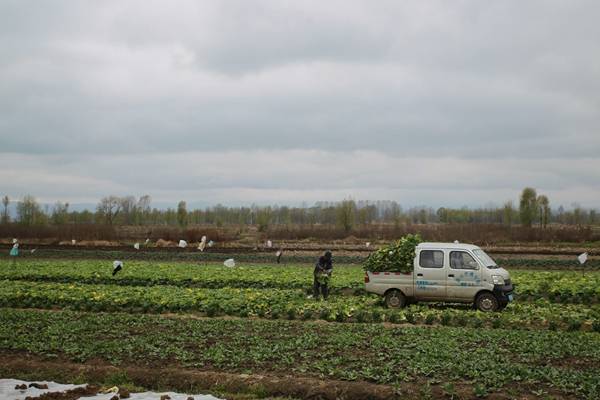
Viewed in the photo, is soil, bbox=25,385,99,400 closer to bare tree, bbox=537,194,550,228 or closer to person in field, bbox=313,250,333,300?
person in field, bbox=313,250,333,300

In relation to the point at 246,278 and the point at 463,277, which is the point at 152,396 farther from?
the point at 246,278

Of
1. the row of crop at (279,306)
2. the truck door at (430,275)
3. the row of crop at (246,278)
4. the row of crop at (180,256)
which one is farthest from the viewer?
the row of crop at (180,256)

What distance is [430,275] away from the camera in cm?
1812

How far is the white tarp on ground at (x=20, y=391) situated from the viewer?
31.5 feet

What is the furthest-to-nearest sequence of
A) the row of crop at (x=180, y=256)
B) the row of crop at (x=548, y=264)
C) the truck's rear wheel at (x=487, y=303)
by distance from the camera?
1. the row of crop at (x=180, y=256)
2. the row of crop at (x=548, y=264)
3. the truck's rear wheel at (x=487, y=303)

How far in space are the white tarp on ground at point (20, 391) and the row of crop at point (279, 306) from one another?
25.6 feet

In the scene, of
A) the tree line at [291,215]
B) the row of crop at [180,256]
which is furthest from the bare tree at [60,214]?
the row of crop at [180,256]

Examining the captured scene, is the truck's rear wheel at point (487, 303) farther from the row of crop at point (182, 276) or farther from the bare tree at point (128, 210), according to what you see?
the bare tree at point (128, 210)

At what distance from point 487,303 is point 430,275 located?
185 centimetres

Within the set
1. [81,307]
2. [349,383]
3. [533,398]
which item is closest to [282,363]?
[349,383]

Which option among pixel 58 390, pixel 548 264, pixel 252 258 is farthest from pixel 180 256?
pixel 58 390

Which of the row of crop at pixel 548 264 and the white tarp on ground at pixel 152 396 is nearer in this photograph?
the white tarp on ground at pixel 152 396

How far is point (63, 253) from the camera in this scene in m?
46.5

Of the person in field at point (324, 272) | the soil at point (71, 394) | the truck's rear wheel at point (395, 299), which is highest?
the person in field at point (324, 272)
